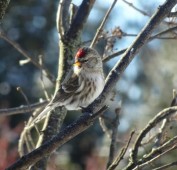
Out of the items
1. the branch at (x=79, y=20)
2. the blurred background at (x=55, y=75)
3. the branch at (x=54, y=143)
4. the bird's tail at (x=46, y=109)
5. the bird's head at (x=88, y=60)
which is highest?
the branch at (x=79, y=20)

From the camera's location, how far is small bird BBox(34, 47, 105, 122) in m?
3.73

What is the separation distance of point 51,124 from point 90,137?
934 cm

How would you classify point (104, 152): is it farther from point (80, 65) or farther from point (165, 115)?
point (165, 115)

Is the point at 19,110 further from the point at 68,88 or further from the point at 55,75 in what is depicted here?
the point at 55,75

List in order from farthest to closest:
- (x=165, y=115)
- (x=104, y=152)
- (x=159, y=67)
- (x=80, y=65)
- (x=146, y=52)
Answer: (x=146, y=52), (x=159, y=67), (x=104, y=152), (x=80, y=65), (x=165, y=115)

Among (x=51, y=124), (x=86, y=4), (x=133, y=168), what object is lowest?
(x=51, y=124)

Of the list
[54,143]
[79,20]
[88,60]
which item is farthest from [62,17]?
[54,143]

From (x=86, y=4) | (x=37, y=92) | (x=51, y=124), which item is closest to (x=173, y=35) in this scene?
(x=86, y=4)

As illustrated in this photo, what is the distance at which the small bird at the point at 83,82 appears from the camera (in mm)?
3731

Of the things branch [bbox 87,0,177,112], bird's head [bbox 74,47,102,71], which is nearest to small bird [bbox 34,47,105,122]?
bird's head [bbox 74,47,102,71]

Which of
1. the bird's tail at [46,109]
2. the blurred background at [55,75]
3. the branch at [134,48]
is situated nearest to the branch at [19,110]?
the bird's tail at [46,109]

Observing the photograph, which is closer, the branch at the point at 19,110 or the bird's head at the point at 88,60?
the branch at the point at 19,110

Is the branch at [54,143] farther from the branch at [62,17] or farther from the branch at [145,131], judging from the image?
the branch at [62,17]

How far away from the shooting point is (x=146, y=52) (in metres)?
17.2
